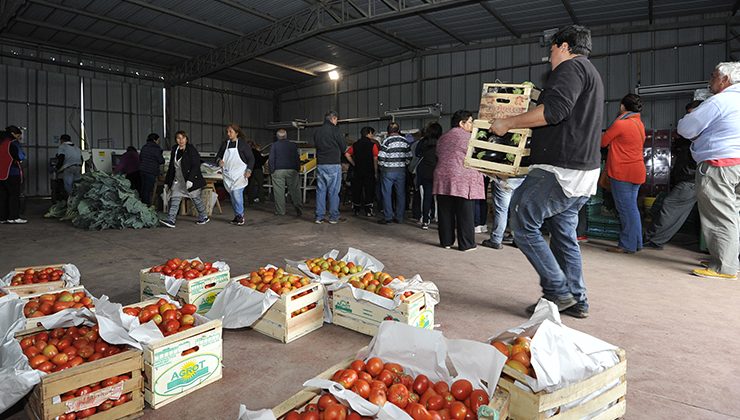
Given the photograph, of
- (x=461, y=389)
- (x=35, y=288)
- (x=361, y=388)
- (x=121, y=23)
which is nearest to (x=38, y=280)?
(x=35, y=288)

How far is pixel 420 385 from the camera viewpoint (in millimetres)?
1668

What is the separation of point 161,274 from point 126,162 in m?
7.99

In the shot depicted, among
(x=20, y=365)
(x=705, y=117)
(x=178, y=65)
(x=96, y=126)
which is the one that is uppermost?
(x=178, y=65)

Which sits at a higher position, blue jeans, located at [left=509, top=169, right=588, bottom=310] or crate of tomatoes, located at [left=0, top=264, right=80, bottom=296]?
blue jeans, located at [left=509, top=169, right=588, bottom=310]

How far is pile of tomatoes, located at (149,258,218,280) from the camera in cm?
314

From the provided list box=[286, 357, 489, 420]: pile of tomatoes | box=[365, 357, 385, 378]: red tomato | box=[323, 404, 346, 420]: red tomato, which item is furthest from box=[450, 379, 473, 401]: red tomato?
box=[323, 404, 346, 420]: red tomato

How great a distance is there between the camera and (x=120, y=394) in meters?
1.88

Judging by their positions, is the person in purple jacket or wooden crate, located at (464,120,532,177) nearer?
wooden crate, located at (464,120,532,177)

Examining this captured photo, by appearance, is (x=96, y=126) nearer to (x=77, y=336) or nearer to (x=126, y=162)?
(x=126, y=162)

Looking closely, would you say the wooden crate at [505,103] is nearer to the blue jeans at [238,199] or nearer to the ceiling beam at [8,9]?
the blue jeans at [238,199]

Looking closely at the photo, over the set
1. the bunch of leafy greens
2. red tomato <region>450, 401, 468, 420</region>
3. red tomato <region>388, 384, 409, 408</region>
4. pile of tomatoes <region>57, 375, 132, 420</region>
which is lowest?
pile of tomatoes <region>57, 375, 132, 420</region>

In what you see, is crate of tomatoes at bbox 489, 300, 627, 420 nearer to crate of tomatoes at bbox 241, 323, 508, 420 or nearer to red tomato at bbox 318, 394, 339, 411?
crate of tomatoes at bbox 241, 323, 508, 420

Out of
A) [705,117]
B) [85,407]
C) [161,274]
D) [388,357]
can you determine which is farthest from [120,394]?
[705,117]

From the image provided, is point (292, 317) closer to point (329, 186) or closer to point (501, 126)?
point (501, 126)
